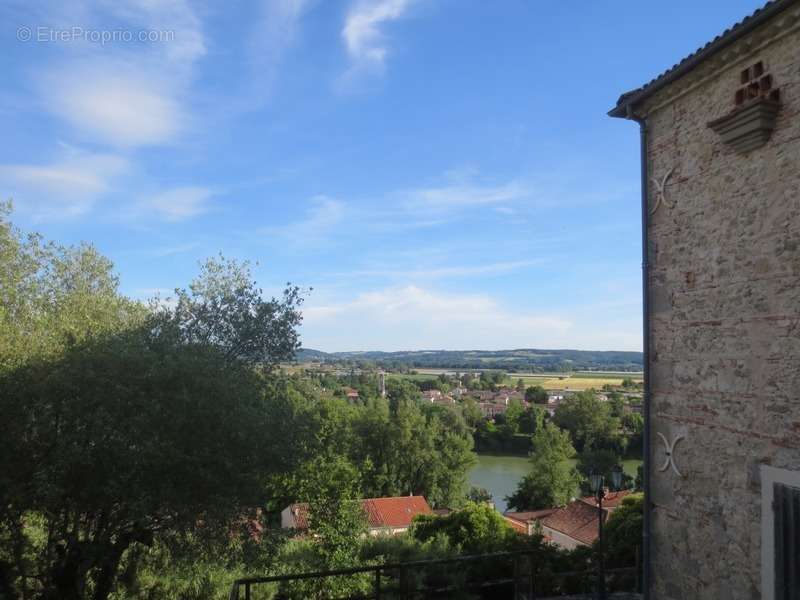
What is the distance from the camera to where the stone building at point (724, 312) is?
4516mm

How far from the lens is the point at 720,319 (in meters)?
5.14

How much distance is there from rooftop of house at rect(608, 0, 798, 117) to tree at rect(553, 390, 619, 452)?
160ft

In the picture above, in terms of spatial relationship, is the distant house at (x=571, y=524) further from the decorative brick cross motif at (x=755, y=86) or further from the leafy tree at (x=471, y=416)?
the leafy tree at (x=471, y=416)

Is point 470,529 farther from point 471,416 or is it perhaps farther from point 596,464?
point 471,416

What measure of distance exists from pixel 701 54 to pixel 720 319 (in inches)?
A: 92.2

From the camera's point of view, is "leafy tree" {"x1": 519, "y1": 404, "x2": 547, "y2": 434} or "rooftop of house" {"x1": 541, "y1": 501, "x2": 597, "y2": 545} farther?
"leafy tree" {"x1": 519, "y1": 404, "x2": 547, "y2": 434}

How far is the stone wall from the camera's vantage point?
4.55 m

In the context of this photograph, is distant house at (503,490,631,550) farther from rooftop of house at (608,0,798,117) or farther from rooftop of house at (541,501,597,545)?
rooftop of house at (608,0,798,117)

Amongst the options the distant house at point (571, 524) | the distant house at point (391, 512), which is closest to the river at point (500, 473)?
the distant house at point (391, 512)

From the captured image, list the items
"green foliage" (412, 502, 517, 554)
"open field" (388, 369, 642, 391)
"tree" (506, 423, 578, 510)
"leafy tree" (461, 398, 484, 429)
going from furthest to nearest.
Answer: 1. "open field" (388, 369, 642, 391)
2. "leafy tree" (461, 398, 484, 429)
3. "tree" (506, 423, 578, 510)
4. "green foliage" (412, 502, 517, 554)

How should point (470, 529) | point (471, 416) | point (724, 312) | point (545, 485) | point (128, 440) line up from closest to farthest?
point (724, 312), point (128, 440), point (470, 529), point (545, 485), point (471, 416)

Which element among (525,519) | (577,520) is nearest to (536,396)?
(525,519)

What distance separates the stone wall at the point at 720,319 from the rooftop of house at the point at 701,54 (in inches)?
3.1

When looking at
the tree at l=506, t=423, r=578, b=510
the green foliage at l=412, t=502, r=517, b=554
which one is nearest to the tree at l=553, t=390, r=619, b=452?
the tree at l=506, t=423, r=578, b=510
